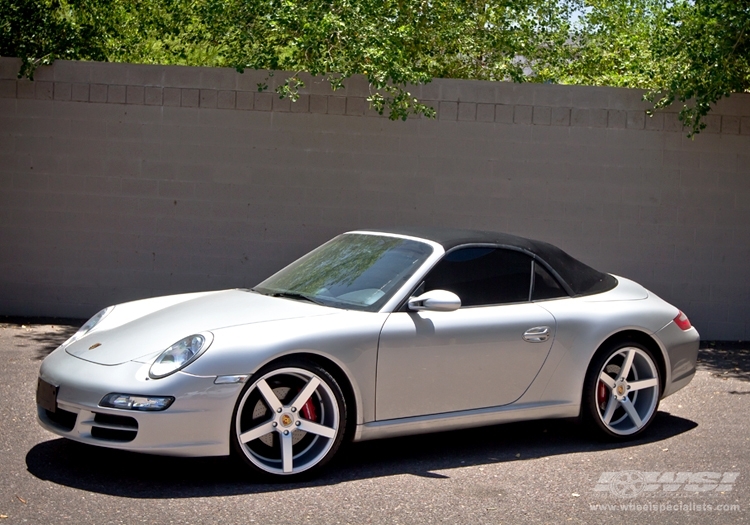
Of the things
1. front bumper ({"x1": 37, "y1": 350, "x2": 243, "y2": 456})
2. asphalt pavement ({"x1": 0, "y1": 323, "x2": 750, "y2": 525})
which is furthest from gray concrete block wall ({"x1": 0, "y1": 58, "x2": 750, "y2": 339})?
front bumper ({"x1": 37, "y1": 350, "x2": 243, "y2": 456})

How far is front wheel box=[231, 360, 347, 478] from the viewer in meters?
4.99

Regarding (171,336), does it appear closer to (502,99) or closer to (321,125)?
(321,125)

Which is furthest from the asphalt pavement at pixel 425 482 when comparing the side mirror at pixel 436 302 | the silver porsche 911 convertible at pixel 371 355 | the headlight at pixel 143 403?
the side mirror at pixel 436 302

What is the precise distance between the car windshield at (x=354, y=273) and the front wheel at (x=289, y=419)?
602 mm

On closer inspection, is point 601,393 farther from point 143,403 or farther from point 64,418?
point 64,418

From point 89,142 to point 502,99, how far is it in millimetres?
4321

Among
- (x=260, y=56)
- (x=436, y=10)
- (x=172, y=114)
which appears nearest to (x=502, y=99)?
(x=436, y=10)

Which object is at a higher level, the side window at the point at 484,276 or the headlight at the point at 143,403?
the side window at the point at 484,276

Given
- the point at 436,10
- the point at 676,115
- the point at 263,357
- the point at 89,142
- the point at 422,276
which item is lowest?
the point at 263,357

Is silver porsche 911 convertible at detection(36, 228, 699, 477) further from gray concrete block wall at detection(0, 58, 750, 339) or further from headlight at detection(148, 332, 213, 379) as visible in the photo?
gray concrete block wall at detection(0, 58, 750, 339)

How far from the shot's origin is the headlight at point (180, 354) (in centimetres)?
486

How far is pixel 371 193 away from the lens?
993cm

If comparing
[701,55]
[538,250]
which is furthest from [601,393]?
[701,55]

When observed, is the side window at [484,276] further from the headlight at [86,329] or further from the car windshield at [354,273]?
the headlight at [86,329]
